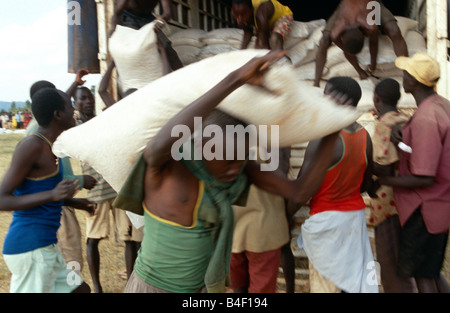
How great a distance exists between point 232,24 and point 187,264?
5122mm

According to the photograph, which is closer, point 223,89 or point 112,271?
point 223,89

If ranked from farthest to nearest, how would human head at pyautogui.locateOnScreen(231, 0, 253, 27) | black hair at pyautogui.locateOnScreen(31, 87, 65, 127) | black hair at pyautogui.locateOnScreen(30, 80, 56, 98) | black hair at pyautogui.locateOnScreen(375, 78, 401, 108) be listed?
human head at pyautogui.locateOnScreen(231, 0, 253, 27)
black hair at pyautogui.locateOnScreen(30, 80, 56, 98)
black hair at pyautogui.locateOnScreen(375, 78, 401, 108)
black hair at pyautogui.locateOnScreen(31, 87, 65, 127)

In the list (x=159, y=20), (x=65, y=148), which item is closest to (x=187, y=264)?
(x=65, y=148)

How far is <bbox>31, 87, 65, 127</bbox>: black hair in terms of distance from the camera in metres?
2.00

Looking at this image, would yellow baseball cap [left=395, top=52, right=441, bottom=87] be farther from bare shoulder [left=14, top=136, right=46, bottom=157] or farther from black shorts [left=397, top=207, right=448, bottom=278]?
bare shoulder [left=14, top=136, right=46, bottom=157]

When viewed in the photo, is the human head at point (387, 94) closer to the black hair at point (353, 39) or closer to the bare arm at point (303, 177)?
the bare arm at point (303, 177)

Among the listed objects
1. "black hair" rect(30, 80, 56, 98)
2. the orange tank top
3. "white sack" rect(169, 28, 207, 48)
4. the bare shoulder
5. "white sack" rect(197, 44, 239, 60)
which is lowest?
the orange tank top

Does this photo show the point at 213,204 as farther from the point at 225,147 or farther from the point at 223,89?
the point at 223,89

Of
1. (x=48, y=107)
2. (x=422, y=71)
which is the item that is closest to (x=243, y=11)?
(x=422, y=71)

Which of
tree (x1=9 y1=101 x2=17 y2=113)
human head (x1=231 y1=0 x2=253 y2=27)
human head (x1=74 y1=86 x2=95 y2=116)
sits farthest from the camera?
tree (x1=9 y1=101 x2=17 y2=113)

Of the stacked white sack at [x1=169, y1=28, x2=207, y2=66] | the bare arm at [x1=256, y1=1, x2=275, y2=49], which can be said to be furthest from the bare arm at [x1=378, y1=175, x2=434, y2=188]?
the stacked white sack at [x1=169, y1=28, x2=207, y2=66]

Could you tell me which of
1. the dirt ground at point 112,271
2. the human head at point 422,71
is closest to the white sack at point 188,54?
the dirt ground at point 112,271

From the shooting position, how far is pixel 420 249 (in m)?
2.14

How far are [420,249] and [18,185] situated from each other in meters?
1.90
